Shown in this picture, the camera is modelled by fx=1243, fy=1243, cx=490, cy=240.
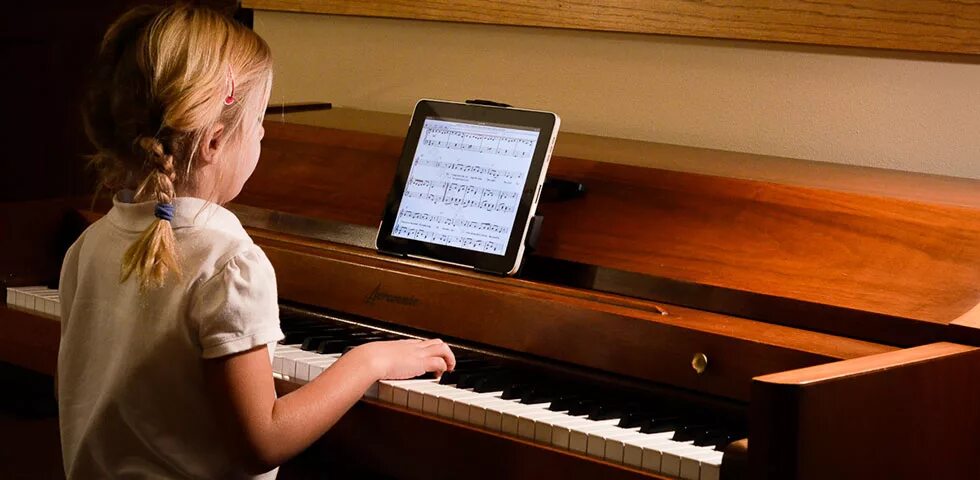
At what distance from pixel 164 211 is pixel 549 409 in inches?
23.0

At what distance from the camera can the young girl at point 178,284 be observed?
151 cm

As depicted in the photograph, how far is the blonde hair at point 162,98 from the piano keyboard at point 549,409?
0.41 meters

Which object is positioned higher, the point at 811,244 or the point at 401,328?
the point at 811,244

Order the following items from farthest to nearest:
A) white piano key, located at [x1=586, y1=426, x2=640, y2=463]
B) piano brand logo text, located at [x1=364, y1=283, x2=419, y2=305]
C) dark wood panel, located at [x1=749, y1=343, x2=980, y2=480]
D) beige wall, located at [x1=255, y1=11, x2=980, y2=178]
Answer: beige wall, located at [x1=255, y1=11, x2=980, y2=178] < piano brand logo text, located at [x1=364, y1=283, x2=419, y2=305] < white piano key, located at [x1=586, y1=426, x2=640, y2=463] < dark wood panel, located at [x1=749, y1=343, x2=980, y2=480]

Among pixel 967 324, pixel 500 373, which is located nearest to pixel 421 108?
pixel 500 373

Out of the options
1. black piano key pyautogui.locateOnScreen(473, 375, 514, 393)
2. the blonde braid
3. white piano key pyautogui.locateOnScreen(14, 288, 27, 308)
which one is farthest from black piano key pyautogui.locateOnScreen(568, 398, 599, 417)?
white piano key pyautogui.locateOnScreen(14, 288, 27, 308)

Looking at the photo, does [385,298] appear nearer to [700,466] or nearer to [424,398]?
[424,398]

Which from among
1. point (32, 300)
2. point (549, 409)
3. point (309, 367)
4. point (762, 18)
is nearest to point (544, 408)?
point (549, 409)

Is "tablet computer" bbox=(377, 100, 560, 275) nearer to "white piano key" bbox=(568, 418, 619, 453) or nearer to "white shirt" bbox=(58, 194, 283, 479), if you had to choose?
"white piano key" bbox=(568, 418, 619, 453)

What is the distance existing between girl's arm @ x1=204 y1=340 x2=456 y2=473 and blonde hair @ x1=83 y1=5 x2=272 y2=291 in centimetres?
15

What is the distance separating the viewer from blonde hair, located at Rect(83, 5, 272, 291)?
1508 millimetres

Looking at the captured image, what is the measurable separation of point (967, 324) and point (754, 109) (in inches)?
34.6

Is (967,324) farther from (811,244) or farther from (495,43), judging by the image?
(495,43)

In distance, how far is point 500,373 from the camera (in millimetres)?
1871
